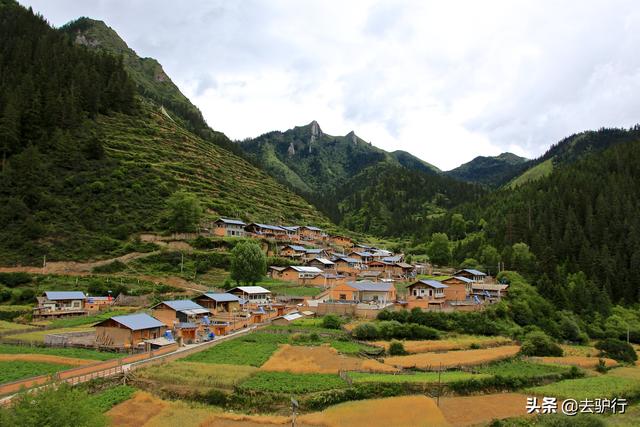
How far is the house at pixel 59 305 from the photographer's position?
49.4m

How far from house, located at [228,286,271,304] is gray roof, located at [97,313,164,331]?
1432 cm

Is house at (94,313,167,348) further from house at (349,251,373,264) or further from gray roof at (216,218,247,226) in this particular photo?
house at (349,251,373,264)

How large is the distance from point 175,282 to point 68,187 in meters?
32.3

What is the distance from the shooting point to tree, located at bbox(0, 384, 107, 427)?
17.9 metres

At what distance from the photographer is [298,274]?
72.4 m

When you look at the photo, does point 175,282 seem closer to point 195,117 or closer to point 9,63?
point 9,63

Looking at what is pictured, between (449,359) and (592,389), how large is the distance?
10.2m

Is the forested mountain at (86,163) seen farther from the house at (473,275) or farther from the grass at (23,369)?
the house at (473,275)

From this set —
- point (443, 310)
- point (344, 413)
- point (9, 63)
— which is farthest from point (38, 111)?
point (344, 413)

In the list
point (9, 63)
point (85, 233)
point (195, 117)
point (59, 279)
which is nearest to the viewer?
point (59, 279)

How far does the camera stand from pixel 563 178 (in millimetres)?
106312

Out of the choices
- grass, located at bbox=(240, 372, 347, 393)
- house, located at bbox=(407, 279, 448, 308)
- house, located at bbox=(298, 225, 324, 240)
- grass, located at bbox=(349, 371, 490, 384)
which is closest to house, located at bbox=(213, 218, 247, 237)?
house, located at bbox=(298, 225, 324, 240)

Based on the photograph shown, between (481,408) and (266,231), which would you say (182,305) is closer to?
(481,408)

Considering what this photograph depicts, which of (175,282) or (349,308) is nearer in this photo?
(349,308)
